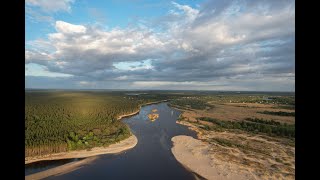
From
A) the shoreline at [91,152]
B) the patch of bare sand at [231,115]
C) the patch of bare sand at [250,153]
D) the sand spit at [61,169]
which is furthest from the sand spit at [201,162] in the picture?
the patch of bare sand at [231,115]

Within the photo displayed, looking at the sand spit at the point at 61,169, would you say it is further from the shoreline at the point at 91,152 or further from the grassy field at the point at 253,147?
the grassy field at the point at 253,147

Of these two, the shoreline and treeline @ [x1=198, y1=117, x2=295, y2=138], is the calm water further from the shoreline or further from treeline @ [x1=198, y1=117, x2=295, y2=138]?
treeline @ [x1=198, y1=117, x2=295, y2=138]

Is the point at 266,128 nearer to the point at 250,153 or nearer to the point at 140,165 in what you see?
the point at 250,153

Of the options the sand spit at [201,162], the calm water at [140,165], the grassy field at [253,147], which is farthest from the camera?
the grassy field at [253,147]

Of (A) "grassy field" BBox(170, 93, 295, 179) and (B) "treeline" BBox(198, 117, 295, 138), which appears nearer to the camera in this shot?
(A) "grassy field" BBox(170, 93, 295, 179)

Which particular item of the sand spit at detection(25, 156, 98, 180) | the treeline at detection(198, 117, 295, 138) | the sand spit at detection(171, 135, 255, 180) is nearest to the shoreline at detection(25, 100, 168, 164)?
the sand spit at detection(25, 156, 98, 180)

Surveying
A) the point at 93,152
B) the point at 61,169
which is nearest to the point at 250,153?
the point at 93,152

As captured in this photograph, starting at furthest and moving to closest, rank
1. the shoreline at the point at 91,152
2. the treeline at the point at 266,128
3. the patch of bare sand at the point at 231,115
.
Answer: the patch of bare sand at the point at 231,115 < the treeline at the point at 266,128 < the shoreline at the point at 91,152
